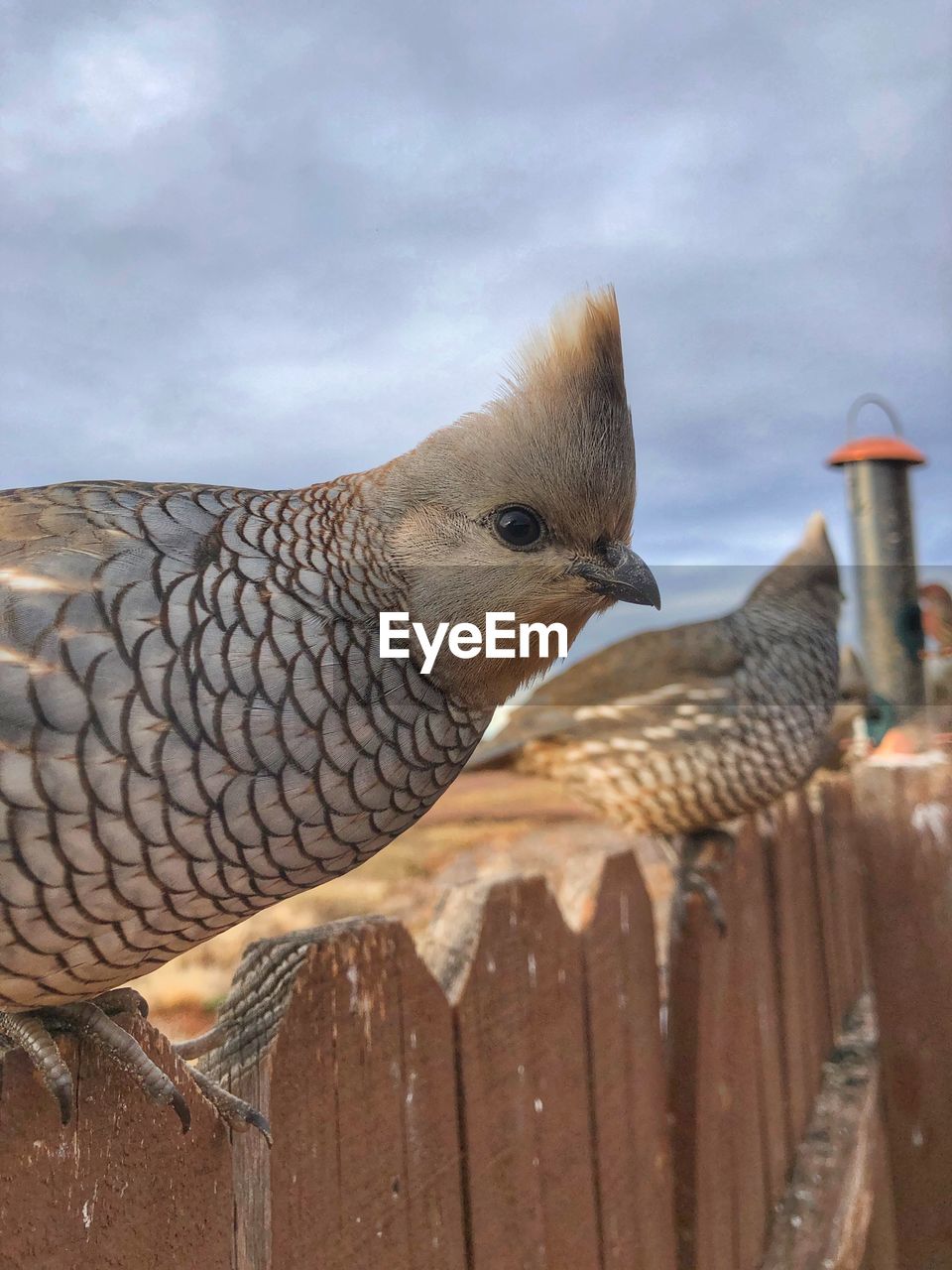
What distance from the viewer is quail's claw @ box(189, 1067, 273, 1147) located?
2.96 ft

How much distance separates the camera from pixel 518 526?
100 cm

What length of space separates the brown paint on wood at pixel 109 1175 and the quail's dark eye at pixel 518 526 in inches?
19.1

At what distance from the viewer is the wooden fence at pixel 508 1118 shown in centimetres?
86

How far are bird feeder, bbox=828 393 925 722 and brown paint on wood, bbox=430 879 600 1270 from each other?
2.96 metres

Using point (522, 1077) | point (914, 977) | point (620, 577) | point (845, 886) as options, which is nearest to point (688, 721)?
point (845, 886)

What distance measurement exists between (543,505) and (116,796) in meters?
0.42

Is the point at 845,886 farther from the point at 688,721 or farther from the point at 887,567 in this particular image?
the point at 887,567

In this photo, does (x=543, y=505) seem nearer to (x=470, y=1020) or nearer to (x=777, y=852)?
(x=470, y=1020)

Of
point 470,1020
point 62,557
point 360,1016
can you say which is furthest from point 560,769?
point 62,557

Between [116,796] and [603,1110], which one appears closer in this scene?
[116,796]

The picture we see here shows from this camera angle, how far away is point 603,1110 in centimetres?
149

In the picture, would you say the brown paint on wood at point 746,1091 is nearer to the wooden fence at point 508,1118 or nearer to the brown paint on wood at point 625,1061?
the wooden fence at point 508,1118

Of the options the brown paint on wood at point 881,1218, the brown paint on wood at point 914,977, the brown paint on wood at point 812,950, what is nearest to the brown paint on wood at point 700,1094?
the brown paint on wood at point 812,950

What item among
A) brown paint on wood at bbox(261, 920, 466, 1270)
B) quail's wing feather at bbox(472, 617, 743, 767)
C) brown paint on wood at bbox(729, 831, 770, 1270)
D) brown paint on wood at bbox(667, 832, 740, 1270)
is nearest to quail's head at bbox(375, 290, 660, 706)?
brown paint on wood at bbox(261, 920, 466, 1270)
